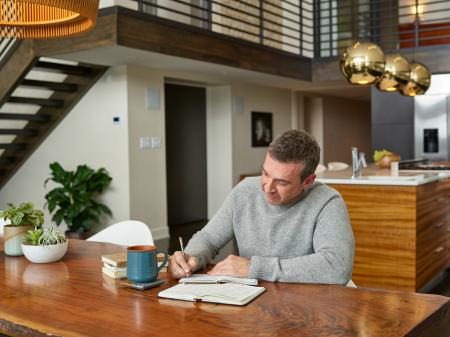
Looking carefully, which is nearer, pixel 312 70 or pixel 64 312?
pixel 64 312

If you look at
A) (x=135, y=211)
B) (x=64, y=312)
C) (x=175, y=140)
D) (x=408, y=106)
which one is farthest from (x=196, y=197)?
(x=64, y=312)

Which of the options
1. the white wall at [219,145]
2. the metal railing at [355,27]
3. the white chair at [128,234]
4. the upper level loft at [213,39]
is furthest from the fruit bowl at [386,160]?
the white chair at [128,234]

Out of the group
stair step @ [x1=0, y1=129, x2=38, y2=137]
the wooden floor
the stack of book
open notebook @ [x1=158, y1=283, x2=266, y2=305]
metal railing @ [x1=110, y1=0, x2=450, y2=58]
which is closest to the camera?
open notebook @ [x1=158, y1=283, x2=266, y2=305]

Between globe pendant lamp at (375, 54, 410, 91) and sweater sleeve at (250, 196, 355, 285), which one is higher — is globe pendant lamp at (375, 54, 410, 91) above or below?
above

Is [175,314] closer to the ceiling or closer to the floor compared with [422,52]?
closer to the floor

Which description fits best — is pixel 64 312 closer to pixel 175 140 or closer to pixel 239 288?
pixel 239 288

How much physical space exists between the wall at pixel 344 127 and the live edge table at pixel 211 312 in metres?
9.90

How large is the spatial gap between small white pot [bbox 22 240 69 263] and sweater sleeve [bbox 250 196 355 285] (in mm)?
787

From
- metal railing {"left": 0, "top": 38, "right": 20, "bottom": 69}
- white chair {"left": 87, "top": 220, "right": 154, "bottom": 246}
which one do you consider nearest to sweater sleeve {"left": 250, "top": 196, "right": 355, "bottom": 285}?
white chair {"left": 87, "top": 220, "right": 154, "bottom": 246}

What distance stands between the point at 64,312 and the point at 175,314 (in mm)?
296

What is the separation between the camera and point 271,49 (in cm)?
770

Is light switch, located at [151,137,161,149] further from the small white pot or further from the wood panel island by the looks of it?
the small white pot

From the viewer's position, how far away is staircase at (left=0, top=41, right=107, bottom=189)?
6258 mm

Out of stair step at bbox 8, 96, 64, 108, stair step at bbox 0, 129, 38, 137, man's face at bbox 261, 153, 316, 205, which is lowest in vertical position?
man's face at bbox 261, 153, 316, 205
